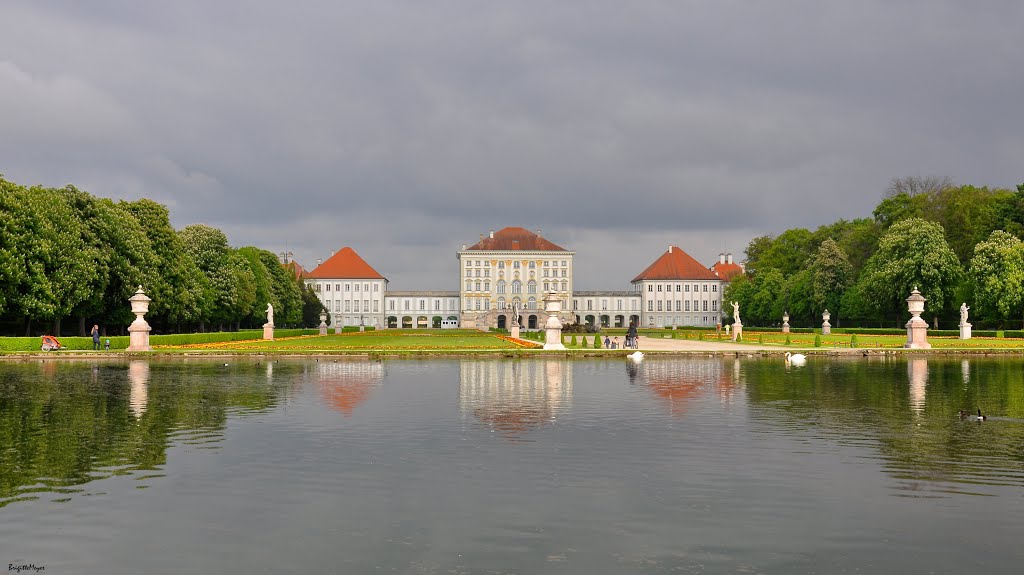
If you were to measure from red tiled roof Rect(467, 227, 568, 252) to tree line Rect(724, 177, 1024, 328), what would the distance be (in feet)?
167

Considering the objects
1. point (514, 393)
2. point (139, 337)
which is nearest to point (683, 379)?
point (514, 393)

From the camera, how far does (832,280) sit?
82125 millimetres

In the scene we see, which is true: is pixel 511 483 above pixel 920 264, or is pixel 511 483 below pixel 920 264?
below

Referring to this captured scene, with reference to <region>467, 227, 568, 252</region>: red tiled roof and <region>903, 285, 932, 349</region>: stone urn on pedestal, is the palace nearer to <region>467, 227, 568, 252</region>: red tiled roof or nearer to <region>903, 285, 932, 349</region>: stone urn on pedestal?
<region>467, 227, 568, 252</region>: red tiled roof

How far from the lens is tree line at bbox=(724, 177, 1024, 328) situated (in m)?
60.7

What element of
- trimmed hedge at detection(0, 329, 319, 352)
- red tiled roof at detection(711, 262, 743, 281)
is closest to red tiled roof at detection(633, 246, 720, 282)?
red tiled roof at detection(711, 262, 743, 281)

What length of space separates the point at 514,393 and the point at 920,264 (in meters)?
55.5

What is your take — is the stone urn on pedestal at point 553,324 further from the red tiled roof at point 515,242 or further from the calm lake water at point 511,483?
the red tiled roof at point 515,242

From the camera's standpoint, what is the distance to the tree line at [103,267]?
42.5m

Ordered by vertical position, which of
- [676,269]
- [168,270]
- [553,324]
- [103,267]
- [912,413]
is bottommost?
[912,413]

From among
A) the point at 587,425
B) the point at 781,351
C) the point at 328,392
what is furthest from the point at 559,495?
the point at 781,351

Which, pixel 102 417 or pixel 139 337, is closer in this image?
pixel 102 417

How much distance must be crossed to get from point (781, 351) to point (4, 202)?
3913cm

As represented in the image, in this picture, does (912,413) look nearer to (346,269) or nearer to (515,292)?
(515,292)
